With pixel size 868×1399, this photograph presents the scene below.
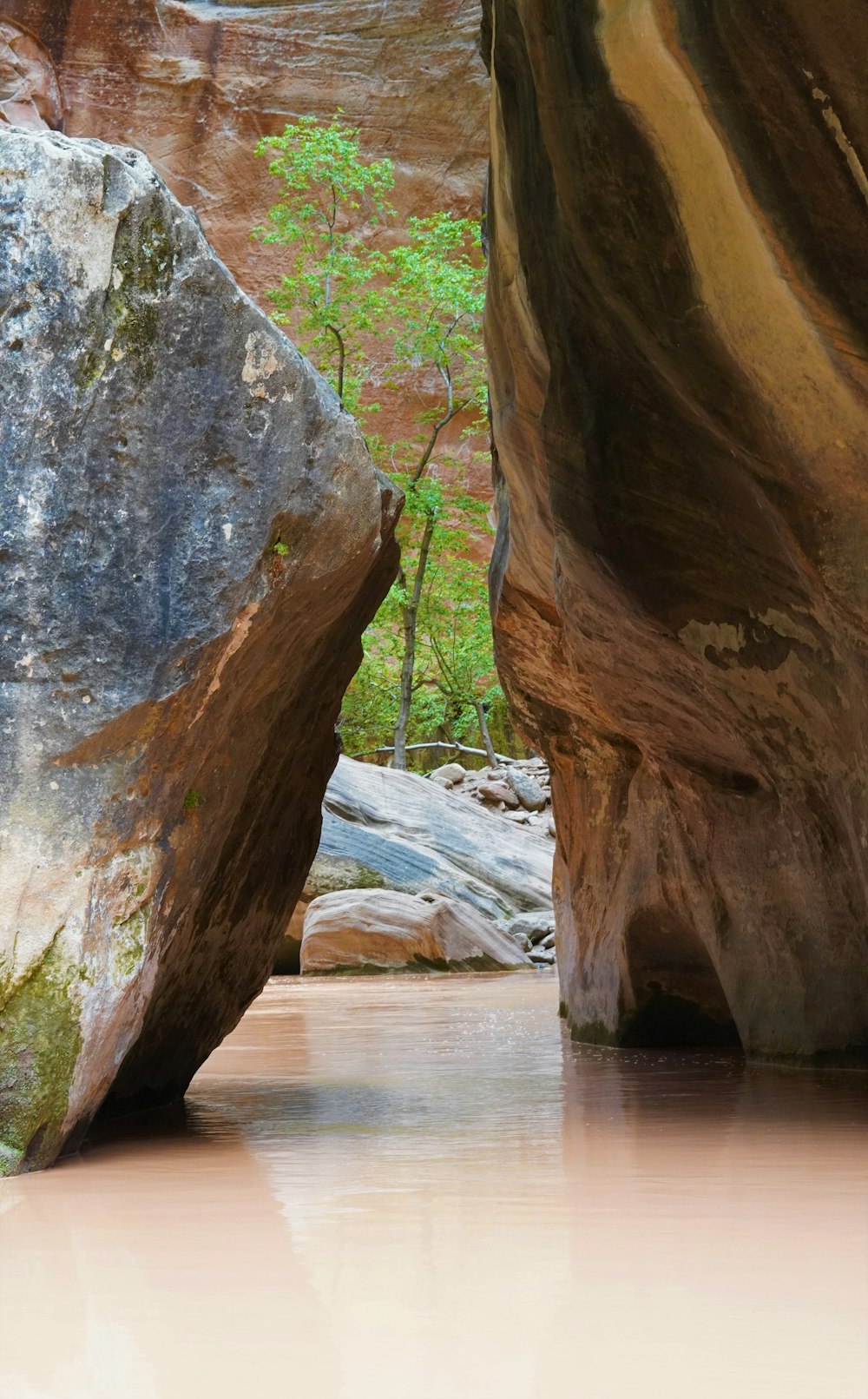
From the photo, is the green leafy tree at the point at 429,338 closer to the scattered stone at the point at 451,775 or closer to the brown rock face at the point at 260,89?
the scattered stone at the point at 451,775

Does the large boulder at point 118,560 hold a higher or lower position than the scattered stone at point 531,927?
higher

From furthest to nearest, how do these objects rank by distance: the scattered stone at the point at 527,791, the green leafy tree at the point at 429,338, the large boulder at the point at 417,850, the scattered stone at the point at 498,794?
the green leafy tree at the point at 429,338 → the scattered stone at the point at 527,791 → the scattered stone at the point at 498,794 → the large boulder at the point at 417,850

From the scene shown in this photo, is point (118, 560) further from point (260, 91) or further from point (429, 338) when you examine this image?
point (260, 91)

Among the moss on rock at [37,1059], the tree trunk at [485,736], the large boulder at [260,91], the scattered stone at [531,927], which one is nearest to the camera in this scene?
the moss on rock at [37,1059]

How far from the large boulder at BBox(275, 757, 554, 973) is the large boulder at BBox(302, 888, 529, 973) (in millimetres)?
905

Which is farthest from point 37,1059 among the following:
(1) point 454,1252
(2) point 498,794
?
(2) point 498,794

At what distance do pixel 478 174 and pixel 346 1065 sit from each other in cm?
2418

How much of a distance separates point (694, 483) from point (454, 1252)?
11.0 ft

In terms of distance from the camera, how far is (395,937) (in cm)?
1323

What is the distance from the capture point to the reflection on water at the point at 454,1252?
1799 mm

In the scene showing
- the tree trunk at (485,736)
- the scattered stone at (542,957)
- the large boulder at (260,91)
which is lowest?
the scattered stone at (542,957)

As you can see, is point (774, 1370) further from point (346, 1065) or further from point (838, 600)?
point (346, 1065)

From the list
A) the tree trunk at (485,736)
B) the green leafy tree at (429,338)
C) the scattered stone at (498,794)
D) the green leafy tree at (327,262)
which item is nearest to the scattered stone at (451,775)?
the scattered stone at (498,794)

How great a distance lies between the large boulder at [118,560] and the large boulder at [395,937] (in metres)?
9.20
